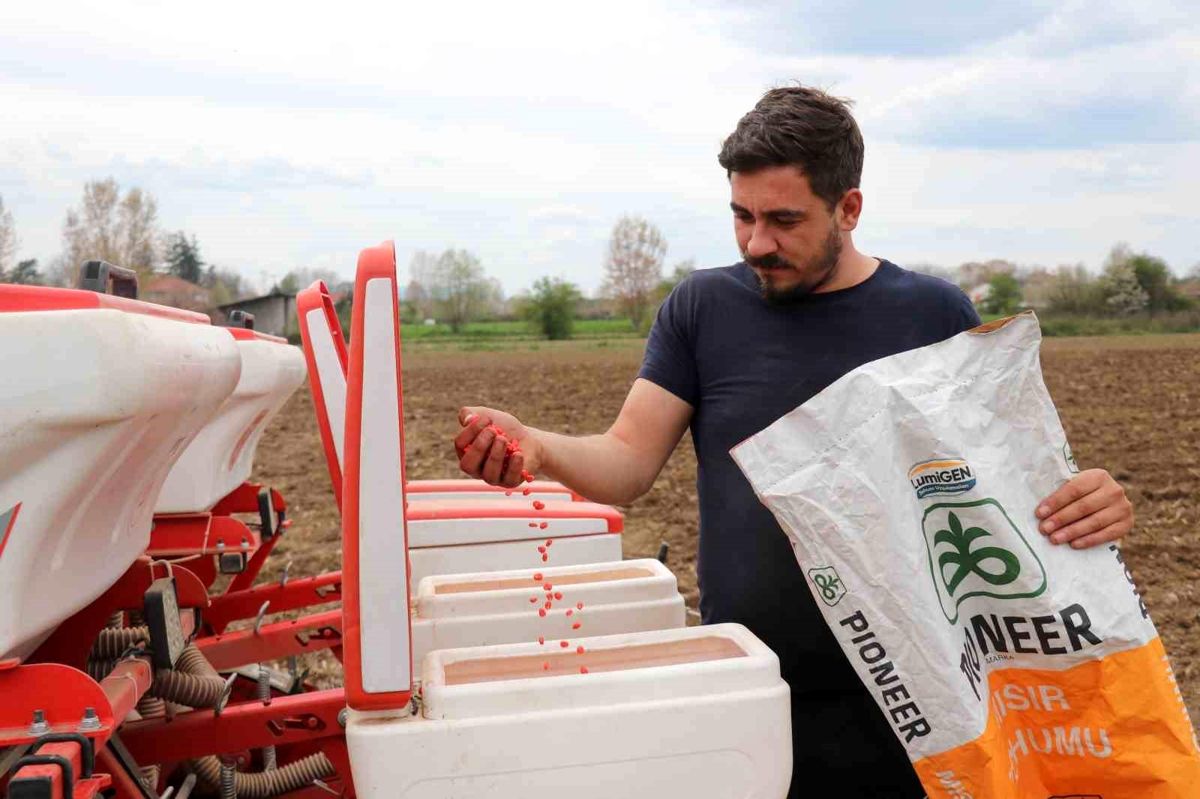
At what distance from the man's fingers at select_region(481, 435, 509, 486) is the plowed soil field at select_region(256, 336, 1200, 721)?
11.1ft

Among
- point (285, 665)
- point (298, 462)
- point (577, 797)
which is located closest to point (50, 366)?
point (577, 797)

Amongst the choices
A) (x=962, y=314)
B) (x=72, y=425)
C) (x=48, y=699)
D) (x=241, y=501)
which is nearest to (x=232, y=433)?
(x=241, y=501)

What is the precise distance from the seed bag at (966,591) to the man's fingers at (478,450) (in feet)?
1.48

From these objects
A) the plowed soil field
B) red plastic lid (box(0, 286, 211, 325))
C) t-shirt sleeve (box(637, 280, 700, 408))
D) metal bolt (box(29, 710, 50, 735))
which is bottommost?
the plowed soil field

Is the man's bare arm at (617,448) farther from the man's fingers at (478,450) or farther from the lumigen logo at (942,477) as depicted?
the lumigen logo at (942,477)

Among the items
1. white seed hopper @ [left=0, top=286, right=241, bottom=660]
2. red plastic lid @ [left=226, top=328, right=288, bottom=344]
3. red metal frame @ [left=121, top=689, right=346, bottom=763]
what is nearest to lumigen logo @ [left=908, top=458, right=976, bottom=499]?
white seed hopper @ [left=0, top=286, right=241, bottom=660]

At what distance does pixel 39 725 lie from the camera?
1812 millimetres

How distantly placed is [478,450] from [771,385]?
0.71m

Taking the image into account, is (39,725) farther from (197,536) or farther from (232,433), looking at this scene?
(232,433)

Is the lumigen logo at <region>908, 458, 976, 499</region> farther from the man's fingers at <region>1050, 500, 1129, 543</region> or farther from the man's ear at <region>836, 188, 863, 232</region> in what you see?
the man's ear at <region>836, 188, 863, 232</region>

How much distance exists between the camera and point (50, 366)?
64.2 inches

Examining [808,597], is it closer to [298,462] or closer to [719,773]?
[719,773]

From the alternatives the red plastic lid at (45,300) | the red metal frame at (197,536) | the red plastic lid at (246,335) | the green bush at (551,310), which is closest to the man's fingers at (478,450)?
the red plastic lid at (45,300)

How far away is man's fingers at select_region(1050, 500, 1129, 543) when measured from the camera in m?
1.73
